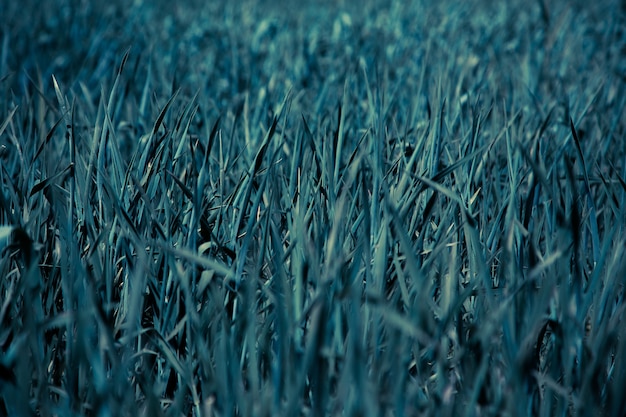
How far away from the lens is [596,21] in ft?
12.1

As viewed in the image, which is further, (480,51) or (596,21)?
(596,21)

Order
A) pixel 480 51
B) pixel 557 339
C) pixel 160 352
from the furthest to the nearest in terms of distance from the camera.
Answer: pixel 480 51, pixel 160 352, pixel 557 339

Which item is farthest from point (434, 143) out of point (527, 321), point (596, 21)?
point (596, 21)

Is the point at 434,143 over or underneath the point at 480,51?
over

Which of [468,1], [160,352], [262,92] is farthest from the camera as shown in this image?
[468,1]

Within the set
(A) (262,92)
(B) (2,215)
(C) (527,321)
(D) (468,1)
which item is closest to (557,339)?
(C) (527,321)

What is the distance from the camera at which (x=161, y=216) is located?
4.11 feet

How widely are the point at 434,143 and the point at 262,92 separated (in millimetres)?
870

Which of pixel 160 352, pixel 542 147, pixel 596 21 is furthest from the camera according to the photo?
pixel 596 21

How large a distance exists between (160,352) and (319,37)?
2169 mm

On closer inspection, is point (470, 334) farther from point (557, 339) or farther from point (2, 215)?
point (2, 215)

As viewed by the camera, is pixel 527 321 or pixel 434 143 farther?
pixel 434 143

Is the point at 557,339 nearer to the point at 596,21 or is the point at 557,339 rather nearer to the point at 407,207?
the point at 407,207

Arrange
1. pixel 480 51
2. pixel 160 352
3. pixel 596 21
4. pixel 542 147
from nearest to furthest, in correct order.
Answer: pixel 160 352 → pixel 542 147 → pixel 480 51 → pixel 596 21
